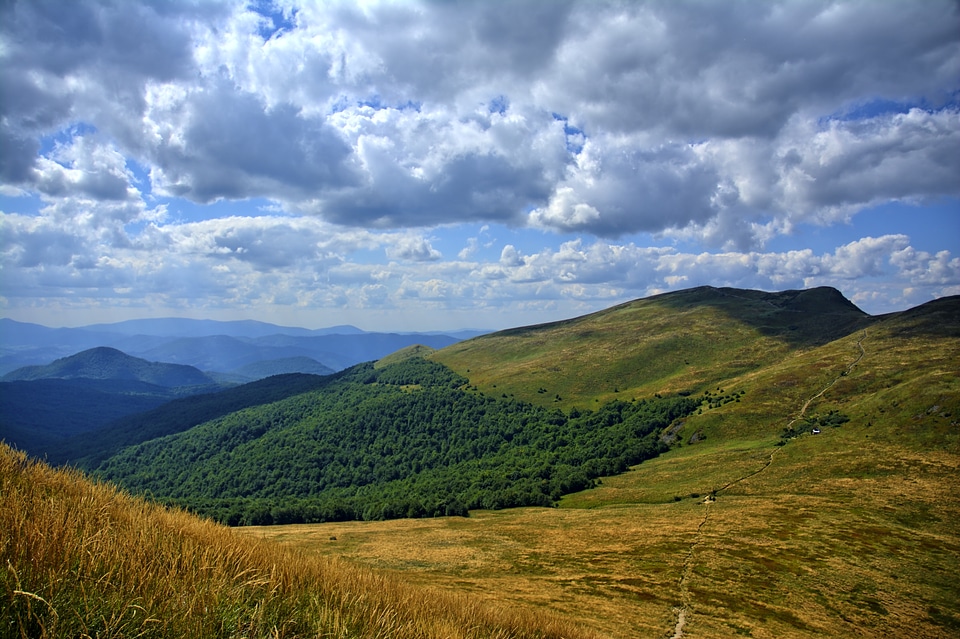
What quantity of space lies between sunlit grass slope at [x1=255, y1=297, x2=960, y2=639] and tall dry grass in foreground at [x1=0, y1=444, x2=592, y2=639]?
4042mm

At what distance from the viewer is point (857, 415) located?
96375 millimetres

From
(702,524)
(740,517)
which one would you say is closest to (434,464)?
(702,524)

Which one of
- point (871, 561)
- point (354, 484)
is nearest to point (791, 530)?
point (871, 561)

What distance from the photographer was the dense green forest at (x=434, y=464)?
104m

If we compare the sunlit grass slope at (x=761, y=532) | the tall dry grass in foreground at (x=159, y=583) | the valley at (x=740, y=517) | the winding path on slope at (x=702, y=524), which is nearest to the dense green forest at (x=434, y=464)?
the valley at (x=740, y=517)

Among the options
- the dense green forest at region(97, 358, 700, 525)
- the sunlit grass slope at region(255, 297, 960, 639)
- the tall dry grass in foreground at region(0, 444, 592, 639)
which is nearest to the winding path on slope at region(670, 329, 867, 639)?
the sunlit grass slope at region(255, 297, 960, 639)

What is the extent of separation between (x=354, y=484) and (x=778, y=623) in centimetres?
14818

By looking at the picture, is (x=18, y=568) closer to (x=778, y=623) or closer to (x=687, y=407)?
(x=778, y=623)

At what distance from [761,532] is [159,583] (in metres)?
63.8

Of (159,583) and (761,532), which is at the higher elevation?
(159,583)

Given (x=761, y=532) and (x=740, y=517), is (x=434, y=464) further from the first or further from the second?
(x=761, y=532)

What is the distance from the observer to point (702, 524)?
5909 centimetres

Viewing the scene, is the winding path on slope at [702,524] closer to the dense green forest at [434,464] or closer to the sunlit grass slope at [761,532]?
the sunlit grass slope at [761,532]

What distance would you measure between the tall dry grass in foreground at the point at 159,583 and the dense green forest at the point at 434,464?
92219 millimetres
